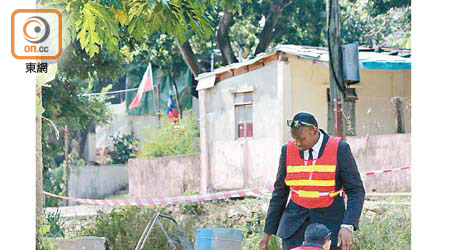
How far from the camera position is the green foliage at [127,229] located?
10.2 meters

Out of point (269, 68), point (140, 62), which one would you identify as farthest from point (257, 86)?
point (140, 62)

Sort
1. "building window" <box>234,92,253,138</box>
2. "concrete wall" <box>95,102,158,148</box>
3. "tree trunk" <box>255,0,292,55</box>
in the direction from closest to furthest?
"building window" <box>234,92,253,138</box>
"tree trunk" <box>255,0,292,55</box>
"concrete wall" <box>95,102,158,148</box>

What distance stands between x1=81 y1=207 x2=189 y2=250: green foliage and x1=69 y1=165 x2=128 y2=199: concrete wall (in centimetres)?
1217

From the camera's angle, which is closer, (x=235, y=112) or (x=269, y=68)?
(x=269, y=68)

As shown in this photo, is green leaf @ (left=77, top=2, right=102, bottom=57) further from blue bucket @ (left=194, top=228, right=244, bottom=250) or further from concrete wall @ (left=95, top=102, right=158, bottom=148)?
concrete wall @ (left=95, top=102, right=158, bottom=148)

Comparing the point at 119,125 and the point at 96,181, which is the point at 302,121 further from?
the point at 119,125

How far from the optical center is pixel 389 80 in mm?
14883

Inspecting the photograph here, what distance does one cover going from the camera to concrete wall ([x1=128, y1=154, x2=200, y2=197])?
17.2 metres

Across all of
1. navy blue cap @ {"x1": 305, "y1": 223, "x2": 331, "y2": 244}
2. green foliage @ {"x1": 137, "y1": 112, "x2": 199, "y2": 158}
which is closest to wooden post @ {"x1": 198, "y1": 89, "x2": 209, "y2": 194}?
green foliage @ {"x1": 137, "y1": 112, "x2": 199, "y2": 158}

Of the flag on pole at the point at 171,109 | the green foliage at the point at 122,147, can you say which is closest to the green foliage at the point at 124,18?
the flag on pole at the point at 171,109

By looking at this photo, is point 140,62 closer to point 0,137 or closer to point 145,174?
point 145,174

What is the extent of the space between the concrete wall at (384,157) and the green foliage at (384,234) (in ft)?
10.6
